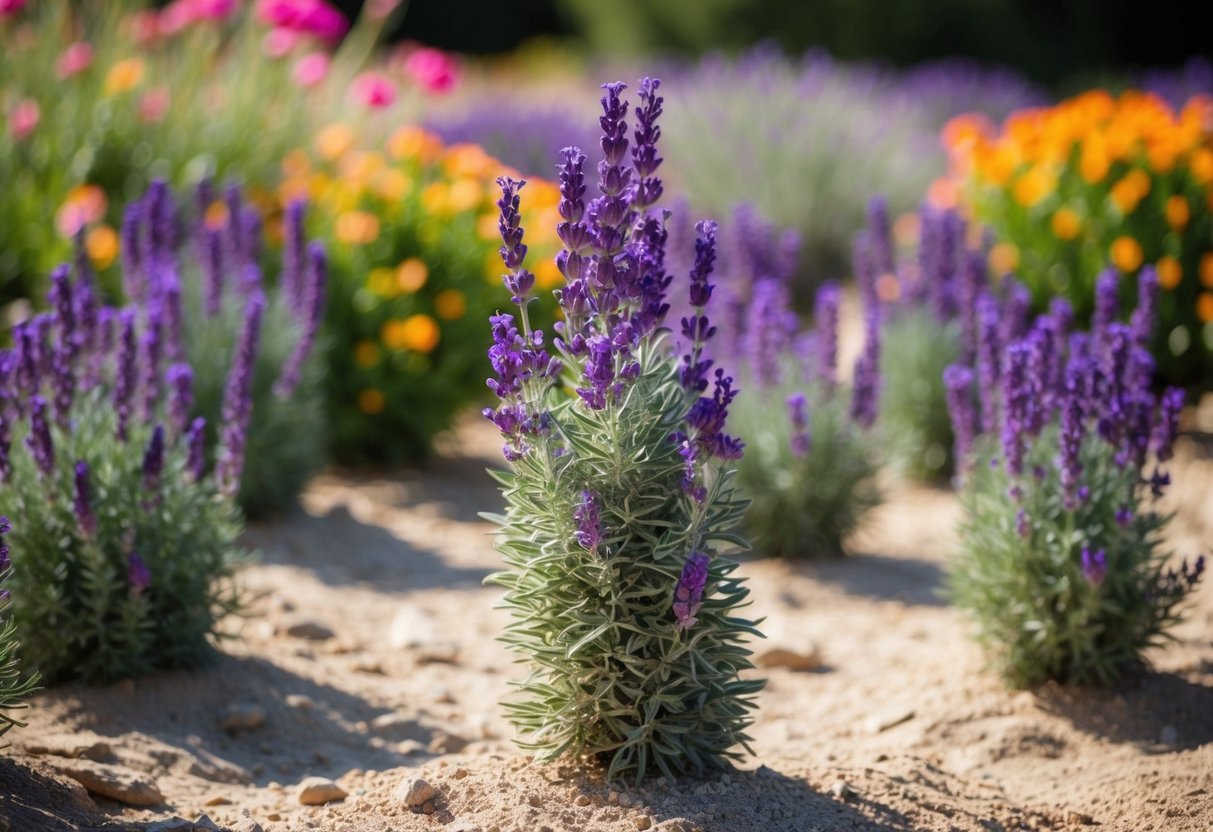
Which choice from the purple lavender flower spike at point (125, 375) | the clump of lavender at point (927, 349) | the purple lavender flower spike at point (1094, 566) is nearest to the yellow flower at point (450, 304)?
the clump of lavender at point (927, 349)

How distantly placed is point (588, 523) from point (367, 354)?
373cm

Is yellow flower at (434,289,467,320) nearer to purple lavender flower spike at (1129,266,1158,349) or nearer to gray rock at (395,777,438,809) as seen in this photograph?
purple lavender flower spike at (1129,266,1158,349)

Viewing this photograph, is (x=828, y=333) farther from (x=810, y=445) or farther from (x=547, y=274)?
(x=547, y=274)

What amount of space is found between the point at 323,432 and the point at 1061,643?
3305mm

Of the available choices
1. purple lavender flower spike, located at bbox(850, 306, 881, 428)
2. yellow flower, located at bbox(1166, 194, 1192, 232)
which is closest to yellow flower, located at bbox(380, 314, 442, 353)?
purple lavender flower spike, located at bbox(850, 306, 881, 428)

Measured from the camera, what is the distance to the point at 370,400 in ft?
20.1

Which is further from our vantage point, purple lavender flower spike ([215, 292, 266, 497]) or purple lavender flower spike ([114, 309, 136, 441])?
purple lavender flower spike ([215, 292, 266, 497])

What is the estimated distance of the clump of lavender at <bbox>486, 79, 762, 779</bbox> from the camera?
8.74ft

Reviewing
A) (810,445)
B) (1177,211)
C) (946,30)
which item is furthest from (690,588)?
(946,30)

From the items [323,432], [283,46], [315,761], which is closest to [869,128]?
[283,46]

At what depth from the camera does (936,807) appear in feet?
9.91

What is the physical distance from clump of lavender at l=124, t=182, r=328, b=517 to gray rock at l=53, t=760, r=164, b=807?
1.97m

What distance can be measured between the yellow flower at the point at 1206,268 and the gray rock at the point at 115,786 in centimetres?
543

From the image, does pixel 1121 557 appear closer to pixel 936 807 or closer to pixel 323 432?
pixel 936 807
